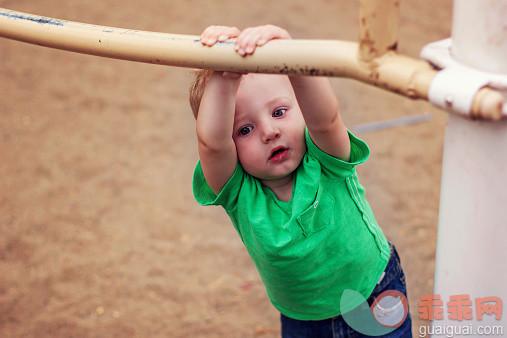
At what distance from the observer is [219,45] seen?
0.72 metres

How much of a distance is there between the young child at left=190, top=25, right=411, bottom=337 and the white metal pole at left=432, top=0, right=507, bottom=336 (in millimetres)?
355

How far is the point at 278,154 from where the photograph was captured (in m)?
1.09

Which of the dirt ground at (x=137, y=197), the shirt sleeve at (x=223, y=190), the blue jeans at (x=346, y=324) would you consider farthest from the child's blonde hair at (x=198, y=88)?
the dirt ground at (x=137, y=197)

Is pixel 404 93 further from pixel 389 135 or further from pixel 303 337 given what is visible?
pixel 389 135

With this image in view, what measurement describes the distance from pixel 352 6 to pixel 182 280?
2.34 metres

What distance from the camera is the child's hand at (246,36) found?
0.69m

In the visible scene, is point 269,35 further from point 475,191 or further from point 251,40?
point 475,191

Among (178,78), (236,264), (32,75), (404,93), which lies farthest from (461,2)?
(32,75)

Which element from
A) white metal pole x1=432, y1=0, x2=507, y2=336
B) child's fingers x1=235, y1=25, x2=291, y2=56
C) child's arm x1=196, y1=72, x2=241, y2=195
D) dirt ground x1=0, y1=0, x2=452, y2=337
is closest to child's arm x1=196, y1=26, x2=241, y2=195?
child's arm x1=196, y1=72, x2=241, y2=195

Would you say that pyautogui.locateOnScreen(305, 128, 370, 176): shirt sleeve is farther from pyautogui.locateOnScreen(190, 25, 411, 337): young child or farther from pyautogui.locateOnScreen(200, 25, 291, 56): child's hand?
pyautogui.locateOnScreen(200, 25, 291, 56): child's hand

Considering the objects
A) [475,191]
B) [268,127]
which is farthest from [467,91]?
[268,127]

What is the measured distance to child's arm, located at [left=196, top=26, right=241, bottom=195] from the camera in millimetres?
942

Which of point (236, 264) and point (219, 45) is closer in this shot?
point (219, 45)

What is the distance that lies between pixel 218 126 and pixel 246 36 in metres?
0.30
